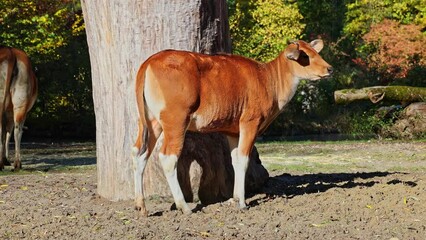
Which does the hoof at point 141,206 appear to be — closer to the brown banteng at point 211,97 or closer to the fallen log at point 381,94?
the brown banteng at point 211,97

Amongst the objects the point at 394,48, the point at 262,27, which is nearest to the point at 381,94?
the point at 394,48

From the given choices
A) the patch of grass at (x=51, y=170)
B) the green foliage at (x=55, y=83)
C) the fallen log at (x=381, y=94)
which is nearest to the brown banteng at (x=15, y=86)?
the patch of grass at (x=51, y=170)

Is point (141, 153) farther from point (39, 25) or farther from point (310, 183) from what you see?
point (39, 25)

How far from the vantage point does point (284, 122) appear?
98.6 feet

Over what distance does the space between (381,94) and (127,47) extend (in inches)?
450

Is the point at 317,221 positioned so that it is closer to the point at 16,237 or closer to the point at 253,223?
the point at 253,223

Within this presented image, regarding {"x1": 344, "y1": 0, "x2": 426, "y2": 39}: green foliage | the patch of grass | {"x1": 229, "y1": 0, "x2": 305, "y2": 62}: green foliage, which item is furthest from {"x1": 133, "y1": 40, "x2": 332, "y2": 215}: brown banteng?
{"x1": 344, "y1": 0, "x2": 426, "y2": 39}: green foliage

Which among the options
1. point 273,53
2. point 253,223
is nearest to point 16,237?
point 253,223

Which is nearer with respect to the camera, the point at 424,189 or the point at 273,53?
the point at 424,189

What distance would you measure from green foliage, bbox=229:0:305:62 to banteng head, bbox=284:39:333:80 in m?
21.7

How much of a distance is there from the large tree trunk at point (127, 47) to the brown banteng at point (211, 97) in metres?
0.61

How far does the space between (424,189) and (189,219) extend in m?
3.12

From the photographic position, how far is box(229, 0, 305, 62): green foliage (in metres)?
32.1

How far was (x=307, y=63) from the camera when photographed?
31.1ft
